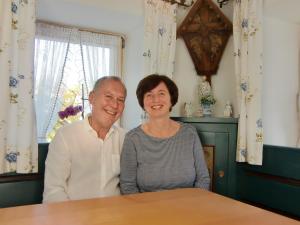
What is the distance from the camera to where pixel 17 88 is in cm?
193

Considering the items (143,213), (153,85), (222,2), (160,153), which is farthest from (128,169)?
(222,2)

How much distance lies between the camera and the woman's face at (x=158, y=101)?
1819 millimetres

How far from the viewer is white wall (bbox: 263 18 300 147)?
103 inches

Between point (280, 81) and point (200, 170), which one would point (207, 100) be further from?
point (200, 170)

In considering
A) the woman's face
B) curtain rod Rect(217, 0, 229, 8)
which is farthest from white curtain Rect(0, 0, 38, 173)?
curtain rod Rect(217, 0, 229, 8)

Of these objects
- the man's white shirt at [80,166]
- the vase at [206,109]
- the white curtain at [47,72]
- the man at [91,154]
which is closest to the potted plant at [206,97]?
the vase at [206,109]

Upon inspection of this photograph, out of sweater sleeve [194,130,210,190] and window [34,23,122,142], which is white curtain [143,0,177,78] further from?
sweater sleeve [194,130,210,190]

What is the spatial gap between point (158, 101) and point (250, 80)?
81cm

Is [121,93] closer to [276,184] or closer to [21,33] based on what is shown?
[21,33]

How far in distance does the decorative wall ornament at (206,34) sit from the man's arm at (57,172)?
158 cm

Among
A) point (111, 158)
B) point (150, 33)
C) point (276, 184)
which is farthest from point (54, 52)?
point (276, 184)

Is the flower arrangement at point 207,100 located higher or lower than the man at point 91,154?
higher

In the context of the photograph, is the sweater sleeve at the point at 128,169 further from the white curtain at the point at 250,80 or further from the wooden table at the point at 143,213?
the white curtain at the point at 250,80

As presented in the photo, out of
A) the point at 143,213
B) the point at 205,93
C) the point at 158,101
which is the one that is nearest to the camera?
the point at 143,213
